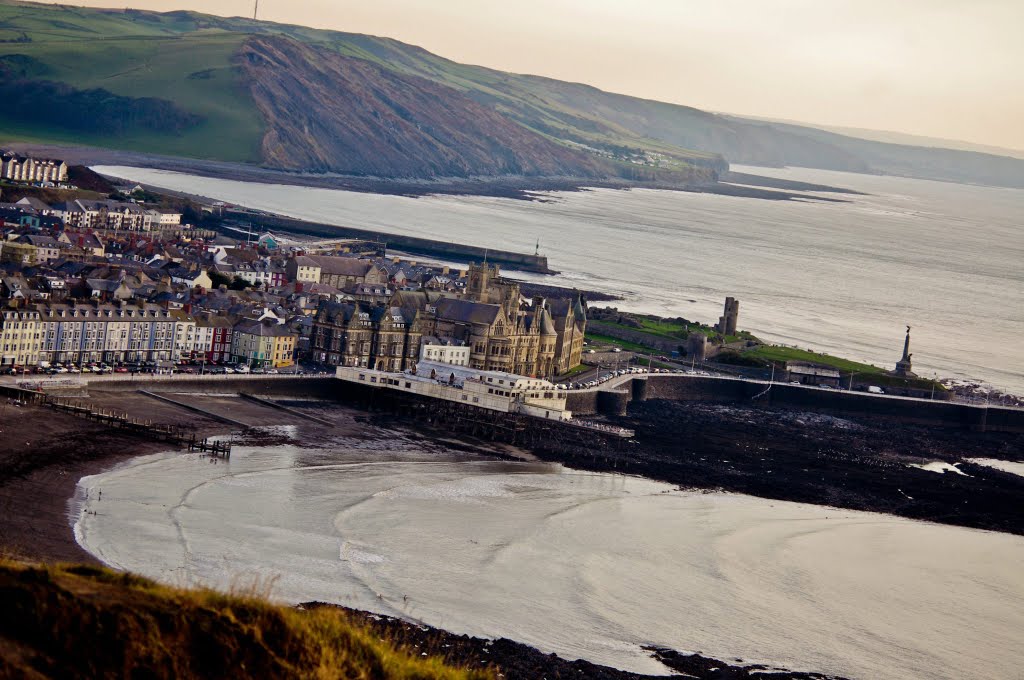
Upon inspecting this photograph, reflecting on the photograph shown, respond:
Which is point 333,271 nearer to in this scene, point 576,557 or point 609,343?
point 609,343

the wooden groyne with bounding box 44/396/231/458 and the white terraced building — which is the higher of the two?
the white terraced building

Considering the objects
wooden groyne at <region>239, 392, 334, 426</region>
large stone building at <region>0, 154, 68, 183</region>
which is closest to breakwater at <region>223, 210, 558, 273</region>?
large stone building at <region>0, 154, 68, 183</region>

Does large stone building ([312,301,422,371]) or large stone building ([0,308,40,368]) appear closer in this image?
large stone building ([0,308,40,368])

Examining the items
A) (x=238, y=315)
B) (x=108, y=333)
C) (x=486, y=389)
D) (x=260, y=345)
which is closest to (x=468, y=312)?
(x=486, y=389)

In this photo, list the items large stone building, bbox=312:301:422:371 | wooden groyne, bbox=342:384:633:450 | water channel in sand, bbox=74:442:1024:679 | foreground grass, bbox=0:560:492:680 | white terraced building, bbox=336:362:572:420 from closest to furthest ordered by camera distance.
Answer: foreground grass, bbox=0:560:492:680 → water channel in sand, bbox=74:442:1024:679 → wooden groyne, bbox=342:384:633:450 → white terraced building, bbox=336:362:572:420 → large stone building, bbox=312:301:422:371

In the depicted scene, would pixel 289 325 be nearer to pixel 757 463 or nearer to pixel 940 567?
pixel 757 463

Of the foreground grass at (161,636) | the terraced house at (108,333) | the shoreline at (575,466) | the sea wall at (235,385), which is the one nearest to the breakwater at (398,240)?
the shoreline at (575,466)

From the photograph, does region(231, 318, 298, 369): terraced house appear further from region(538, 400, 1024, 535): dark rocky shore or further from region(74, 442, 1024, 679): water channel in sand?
region(74, 442, 1024, 679): water channel in sand
